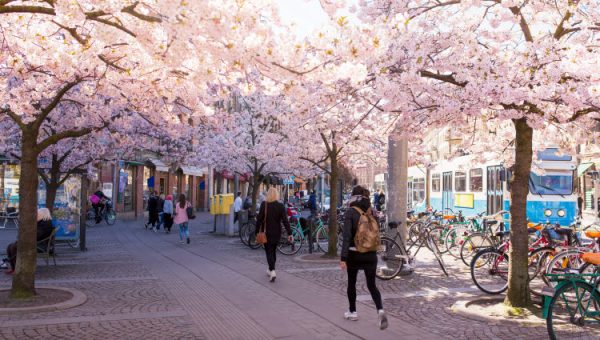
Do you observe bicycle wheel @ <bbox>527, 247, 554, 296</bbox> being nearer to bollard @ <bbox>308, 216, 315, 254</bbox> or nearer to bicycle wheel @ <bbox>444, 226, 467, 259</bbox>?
bicycle wheel @ <bbox>444, 226, 467, 259</bbox>

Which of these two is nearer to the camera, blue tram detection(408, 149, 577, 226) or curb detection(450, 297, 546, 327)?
curb detection(450, 297, 546, 327)

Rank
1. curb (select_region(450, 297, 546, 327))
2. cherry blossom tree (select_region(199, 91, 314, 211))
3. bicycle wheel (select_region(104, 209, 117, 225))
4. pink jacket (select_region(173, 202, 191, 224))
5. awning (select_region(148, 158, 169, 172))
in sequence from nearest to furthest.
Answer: curb (select_region(450, 297, 546, 327))
pink jacket (select_region(173, 202, 191, 224))
cherry blossom tree (select_region(199, 91, 314, 211))
bicycle wheel (select_region(104, 209, 117, 225))
awning (select_region(148, 158, 169, 172))

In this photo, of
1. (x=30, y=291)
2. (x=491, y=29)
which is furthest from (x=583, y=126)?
(x=30, y=291)

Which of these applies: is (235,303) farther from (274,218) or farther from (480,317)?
(480,317)

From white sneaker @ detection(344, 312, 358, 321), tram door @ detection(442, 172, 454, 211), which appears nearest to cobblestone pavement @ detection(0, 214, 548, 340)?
white sneaker @ detection(344, 312, 358, 321)

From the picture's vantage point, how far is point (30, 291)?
855 centimetres

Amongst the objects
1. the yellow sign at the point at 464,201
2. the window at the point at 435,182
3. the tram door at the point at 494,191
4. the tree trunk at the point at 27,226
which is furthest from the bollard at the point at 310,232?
the window at the point at 435,182

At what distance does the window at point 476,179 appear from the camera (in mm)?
18953

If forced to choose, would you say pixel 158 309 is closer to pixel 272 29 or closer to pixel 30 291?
pixel 30 291

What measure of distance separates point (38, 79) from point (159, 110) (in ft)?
7.24

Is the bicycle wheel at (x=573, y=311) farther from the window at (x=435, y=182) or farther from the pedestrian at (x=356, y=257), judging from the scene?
the window at (x=435, y=182)

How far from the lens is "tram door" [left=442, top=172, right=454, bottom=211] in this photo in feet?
73.5

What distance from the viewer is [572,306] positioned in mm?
5914

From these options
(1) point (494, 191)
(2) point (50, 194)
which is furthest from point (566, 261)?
(2) point (50, 194)
